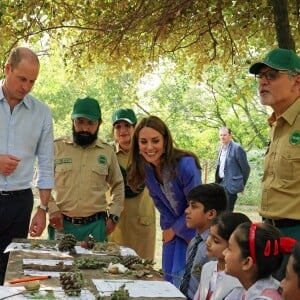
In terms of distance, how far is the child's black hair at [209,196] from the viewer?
3.84 m

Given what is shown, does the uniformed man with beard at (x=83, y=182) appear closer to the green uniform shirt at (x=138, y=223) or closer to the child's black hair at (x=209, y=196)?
the green uniform shirt at (x=138, y=223)

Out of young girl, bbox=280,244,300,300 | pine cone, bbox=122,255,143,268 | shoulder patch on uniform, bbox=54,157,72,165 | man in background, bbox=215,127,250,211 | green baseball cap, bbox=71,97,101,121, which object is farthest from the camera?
man in background, bbox=215,127,250,211

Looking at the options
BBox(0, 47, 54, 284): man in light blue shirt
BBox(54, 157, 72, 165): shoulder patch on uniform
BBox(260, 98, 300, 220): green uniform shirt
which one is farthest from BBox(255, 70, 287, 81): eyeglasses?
BBox(54, 157, 72, 165): shoulder patch on uniform

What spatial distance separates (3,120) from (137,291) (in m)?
1.66

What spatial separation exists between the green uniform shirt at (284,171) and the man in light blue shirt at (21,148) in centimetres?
150

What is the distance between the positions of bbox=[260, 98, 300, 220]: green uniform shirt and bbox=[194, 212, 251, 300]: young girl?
25cm

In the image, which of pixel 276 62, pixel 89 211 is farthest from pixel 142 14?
pixel 276 62

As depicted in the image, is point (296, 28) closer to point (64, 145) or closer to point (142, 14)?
point (142, 14)

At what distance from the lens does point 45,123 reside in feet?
13.4

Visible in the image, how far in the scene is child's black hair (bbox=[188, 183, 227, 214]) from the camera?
12.6ft

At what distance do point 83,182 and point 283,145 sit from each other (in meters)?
1.86

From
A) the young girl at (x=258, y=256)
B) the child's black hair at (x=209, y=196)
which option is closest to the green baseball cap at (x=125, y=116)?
the child's black hair at (x=209, y=196)

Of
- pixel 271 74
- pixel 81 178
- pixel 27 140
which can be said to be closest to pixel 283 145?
pixel 271 74

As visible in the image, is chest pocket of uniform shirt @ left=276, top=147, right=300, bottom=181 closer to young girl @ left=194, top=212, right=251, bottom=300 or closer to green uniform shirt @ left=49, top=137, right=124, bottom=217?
young girl @ left=194, top=212, right=251, bottom=300
